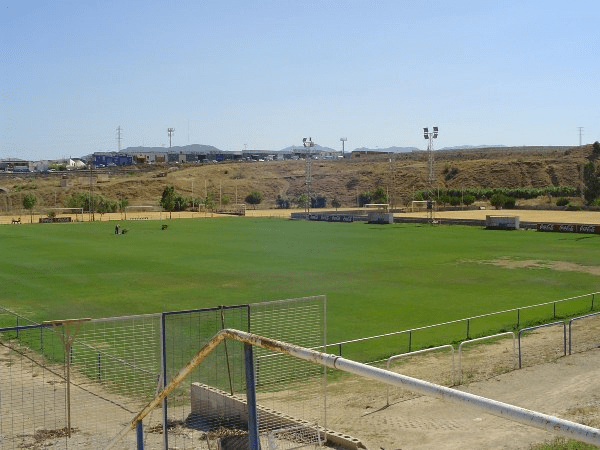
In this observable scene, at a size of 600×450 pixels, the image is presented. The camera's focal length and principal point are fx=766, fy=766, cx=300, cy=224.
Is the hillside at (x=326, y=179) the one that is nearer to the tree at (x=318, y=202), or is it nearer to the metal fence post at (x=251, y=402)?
the tree at (x=318, y=202)

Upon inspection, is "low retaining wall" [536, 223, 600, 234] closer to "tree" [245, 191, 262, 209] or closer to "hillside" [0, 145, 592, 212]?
"hillside" [0, 145, 592, 212]

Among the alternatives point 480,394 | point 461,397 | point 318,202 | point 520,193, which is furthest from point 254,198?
point 461,397

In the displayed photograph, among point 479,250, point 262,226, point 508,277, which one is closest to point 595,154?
point 262,226

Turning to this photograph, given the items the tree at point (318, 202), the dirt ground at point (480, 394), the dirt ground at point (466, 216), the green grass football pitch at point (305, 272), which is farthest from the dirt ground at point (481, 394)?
the tree at point (318, 202)

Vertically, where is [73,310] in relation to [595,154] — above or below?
below

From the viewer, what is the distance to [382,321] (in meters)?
29.7

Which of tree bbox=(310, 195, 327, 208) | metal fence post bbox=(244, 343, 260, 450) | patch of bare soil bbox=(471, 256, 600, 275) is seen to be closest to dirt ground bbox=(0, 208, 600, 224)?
tree bbox=(310, 195, 327, 208)

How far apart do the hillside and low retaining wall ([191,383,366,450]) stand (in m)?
130

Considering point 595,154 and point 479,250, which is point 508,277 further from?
point 595,154

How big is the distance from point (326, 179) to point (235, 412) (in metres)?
165

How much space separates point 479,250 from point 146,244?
26.8 metres

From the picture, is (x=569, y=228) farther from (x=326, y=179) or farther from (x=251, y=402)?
(x=326, y=179)

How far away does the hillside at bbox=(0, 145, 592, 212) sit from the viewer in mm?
153250

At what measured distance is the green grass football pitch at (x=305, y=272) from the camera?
33344mm
